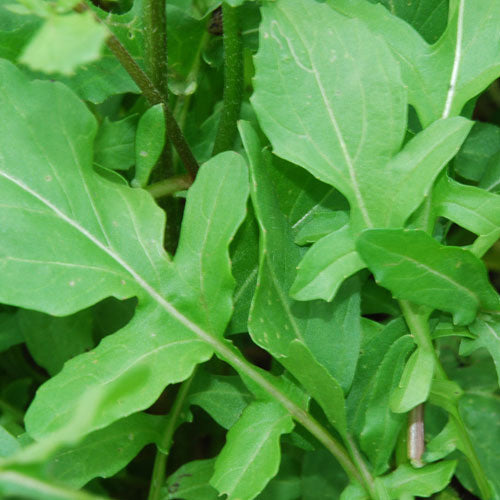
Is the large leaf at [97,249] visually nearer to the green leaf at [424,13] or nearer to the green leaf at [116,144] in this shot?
the green leaf at [116,144]

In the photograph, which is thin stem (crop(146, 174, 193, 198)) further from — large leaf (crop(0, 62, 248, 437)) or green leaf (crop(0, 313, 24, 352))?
green leaf (crop(0, 313, 24, 352))

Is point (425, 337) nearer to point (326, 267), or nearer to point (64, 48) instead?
point (326, 267)

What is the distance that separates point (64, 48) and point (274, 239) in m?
0.29

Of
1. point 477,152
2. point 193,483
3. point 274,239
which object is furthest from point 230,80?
point 193,483

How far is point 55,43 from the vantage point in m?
0.40

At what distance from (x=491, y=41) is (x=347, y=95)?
6.2 inches

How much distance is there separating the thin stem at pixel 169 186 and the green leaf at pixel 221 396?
198mm

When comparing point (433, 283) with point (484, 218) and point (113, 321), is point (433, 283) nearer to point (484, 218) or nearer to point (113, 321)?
point (484, 218)

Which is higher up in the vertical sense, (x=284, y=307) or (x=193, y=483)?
(x=284, y=307)

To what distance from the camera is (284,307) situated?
0.65 meters

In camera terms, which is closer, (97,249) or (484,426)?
(97,249)

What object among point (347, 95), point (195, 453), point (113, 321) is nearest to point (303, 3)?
point (347, 95)

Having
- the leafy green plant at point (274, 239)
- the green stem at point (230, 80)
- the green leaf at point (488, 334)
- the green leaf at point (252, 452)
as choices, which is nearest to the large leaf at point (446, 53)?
the leafy green plant at point (274, 239)

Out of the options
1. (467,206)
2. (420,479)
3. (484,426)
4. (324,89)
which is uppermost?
(324,89)
